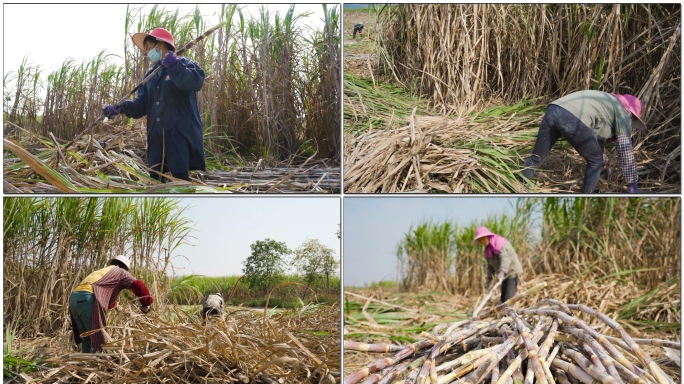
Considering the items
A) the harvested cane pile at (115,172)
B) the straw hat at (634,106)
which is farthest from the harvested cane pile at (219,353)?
the straw hat at (634,106)

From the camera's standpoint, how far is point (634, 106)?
318 centimetres

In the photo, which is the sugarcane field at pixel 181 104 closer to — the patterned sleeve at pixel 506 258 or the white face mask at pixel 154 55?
the white face mask at pixel 154 55

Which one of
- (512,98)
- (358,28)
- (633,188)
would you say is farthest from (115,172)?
(633,188)

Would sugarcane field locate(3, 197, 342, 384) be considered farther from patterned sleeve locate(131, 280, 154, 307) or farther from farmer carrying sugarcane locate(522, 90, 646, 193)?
farmer carrying sugarcane locate(522, 90, 646, 193)

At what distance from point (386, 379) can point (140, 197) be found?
4.51ft

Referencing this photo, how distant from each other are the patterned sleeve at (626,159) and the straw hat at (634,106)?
0.09 meters

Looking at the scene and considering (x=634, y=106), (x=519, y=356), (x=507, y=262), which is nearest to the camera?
(x=519, y=356)

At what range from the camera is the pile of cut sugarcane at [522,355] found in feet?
8.50

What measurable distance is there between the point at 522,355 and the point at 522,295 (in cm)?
58

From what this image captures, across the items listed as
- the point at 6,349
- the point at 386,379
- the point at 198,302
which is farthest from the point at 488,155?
the point at 6,349

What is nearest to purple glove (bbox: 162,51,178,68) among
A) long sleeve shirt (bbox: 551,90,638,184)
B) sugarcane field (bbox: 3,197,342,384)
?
sugarcane field (bbox: 3,197,342,384)

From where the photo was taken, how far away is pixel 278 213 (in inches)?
119

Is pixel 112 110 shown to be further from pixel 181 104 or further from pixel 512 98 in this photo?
pixel 512 98

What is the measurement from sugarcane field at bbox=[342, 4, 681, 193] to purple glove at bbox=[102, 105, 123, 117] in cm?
A: 106
